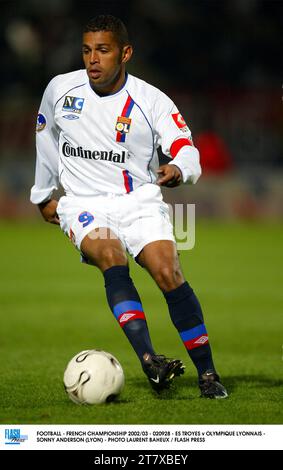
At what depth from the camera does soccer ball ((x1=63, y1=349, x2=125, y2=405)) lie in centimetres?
546

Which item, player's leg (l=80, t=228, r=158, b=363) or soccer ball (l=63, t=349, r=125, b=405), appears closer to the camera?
soccer ball (l=63, t=349, r=125, b=405)

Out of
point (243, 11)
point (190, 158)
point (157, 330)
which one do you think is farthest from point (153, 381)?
point (243, 11)

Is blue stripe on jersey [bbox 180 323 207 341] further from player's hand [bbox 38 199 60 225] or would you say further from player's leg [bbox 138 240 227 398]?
player's hand [bbox 38 199 60 225]

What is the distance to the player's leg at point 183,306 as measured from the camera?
18.6ft

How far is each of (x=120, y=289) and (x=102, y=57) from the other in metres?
1.41

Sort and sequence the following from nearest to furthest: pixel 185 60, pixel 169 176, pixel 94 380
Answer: pixel 169 176 < pixel 94 380 < pixel 185 60

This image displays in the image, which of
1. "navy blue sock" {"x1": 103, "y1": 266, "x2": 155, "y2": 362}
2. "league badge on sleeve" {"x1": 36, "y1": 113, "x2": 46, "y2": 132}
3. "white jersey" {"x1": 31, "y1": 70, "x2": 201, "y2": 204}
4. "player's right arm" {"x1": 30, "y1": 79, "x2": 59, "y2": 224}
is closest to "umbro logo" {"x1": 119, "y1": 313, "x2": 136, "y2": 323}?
"navy blue sock" {"x1": 103, "y1": 266, "x2": 155, "y2": 362}

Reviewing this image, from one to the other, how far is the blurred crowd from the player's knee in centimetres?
1625

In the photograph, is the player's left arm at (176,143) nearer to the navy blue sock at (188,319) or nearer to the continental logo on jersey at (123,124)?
the continental logo on jersey at (123,124)

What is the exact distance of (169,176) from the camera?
5.34m
